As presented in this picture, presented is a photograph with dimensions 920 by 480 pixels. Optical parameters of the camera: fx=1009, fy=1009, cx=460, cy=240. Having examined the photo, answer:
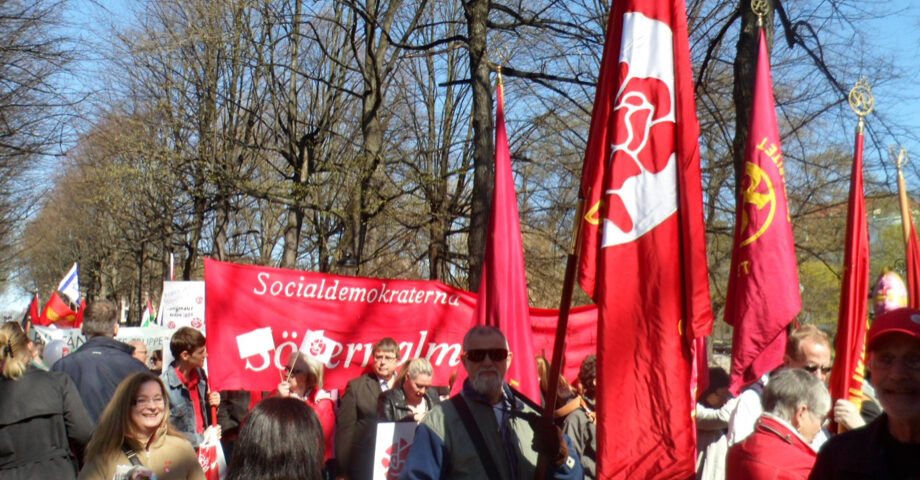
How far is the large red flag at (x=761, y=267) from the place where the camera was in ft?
19.7

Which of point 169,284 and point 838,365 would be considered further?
point 169,284

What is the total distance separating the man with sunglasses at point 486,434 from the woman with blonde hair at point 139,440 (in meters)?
1.08

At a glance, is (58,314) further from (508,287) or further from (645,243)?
(645,243)

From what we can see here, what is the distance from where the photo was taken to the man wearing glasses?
7406mm

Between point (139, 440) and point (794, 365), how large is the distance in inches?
145

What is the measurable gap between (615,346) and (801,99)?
34.8 feet

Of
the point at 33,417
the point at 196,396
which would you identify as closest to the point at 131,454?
the point at 33,417

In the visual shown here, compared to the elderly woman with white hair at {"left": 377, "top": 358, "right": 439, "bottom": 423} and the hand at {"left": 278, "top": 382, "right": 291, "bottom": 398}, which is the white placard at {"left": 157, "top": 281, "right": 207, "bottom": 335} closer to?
the hand at {"left": 278, "top": 382, "right": 291, "bottom": 398}

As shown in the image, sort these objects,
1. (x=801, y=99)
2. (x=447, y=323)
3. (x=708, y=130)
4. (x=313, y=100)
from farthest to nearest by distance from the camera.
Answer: (x=313, y=100)
(x=708, y=130)
(x=801, y=99)
(x=447, y=323)

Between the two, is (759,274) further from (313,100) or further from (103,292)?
(103,292)

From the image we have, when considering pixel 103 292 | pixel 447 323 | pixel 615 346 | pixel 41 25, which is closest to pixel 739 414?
pixel 615 346

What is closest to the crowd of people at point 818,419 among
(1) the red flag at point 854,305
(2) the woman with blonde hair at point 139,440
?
(1) the red flag at point 854,305

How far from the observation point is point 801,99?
14.1 meters

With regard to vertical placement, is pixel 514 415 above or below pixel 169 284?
below
